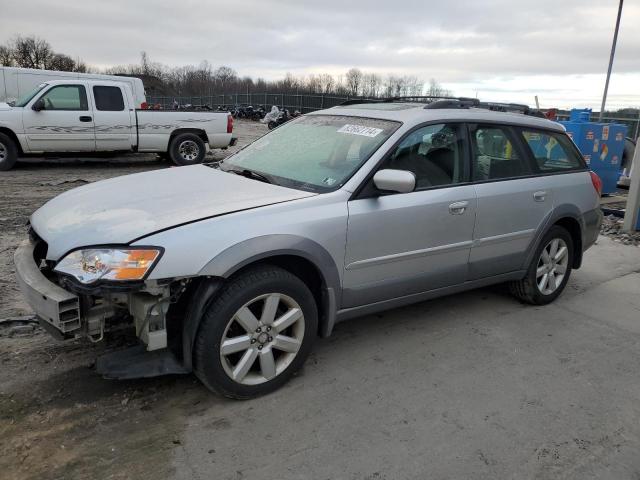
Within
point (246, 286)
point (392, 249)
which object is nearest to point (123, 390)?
point (246, 286)

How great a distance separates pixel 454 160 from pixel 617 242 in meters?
4.70

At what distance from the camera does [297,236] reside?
10.1 ft

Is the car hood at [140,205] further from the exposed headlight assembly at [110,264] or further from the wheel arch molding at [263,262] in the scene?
the wheel arch molding at [263,262]

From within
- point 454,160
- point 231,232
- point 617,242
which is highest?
point 454,160

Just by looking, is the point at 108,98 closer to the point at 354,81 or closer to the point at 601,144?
the point at 601,144

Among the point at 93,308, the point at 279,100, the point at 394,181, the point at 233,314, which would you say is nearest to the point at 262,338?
the point at 233,314

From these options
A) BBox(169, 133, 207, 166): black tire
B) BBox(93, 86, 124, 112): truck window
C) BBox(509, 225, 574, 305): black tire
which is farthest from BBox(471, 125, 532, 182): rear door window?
BBox(93, 86, 124, 112): truck window

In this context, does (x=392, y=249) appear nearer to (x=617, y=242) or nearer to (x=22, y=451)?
(x=22, y=451)

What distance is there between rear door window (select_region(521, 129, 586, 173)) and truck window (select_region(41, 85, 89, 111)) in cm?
988

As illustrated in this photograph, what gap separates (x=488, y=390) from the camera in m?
3.33

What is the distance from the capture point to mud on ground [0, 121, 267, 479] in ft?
8.23

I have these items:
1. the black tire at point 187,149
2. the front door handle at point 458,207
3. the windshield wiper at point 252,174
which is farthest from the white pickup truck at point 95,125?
the front door handle at point 458,207

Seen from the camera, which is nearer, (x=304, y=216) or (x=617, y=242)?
(x=304, y=216)

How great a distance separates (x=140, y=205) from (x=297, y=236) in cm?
95
